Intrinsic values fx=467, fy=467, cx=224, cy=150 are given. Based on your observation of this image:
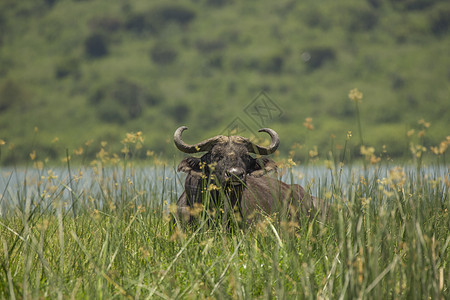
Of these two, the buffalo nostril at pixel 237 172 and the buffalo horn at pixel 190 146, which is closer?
the buffalo nostril at pixel 237 172

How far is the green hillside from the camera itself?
265 ft

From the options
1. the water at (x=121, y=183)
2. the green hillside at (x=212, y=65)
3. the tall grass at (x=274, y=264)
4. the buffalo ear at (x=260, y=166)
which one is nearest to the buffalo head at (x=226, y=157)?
the buffalo ear at (x=260, y=166)

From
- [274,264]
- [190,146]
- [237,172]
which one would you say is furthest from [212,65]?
[274,264]

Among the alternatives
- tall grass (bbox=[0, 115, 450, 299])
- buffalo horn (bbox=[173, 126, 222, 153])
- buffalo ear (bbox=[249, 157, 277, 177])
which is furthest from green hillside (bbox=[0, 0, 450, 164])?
tall grass (bbox=[0, 115, 450, 299])

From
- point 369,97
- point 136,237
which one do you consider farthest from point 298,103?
point 136,237

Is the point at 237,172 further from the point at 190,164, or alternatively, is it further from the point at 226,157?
the point at 190,164

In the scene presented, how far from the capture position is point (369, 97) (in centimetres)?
8406

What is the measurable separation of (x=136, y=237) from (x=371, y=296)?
232 centimetres

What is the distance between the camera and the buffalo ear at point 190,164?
20.8 feet

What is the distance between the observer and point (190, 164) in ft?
21.2

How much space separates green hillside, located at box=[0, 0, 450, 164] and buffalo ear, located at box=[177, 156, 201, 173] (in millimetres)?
62525

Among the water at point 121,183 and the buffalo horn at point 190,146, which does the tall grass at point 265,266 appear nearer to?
the water at point 121,183

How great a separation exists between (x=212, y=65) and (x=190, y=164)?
325 feet

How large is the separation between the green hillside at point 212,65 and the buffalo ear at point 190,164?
62525mm
